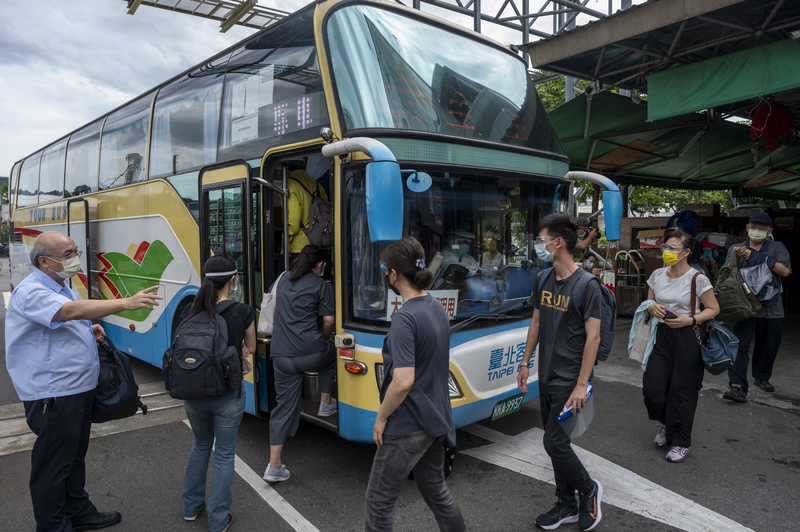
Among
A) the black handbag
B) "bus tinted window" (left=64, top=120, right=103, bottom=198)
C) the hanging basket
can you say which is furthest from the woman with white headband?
the hanging basket

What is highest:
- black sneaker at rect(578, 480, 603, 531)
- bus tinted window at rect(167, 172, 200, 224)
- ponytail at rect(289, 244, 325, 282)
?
bus tinted window at rect(167, 172, 200, 224)

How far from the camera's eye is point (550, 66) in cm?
781

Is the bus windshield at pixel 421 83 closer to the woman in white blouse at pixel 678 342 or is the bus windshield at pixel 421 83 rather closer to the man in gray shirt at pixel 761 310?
the woman in white blouse at pixel 678 342

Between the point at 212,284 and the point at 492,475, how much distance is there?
8.32ft

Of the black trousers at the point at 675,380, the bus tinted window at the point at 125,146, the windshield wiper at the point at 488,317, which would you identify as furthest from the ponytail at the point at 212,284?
the bus tinted window at the point at 125,146

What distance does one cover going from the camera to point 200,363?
295cm

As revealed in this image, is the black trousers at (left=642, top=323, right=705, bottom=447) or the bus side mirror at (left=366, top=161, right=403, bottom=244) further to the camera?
the black trousers at (left=642, top=323, right=705, bottom=447)

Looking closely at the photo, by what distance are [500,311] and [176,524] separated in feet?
8.89

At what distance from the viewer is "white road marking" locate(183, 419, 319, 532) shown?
10.9 ft

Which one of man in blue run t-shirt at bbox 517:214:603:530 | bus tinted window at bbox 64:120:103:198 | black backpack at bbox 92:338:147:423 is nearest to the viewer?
man in blue run t-shirt at bbox 517:214:603:530

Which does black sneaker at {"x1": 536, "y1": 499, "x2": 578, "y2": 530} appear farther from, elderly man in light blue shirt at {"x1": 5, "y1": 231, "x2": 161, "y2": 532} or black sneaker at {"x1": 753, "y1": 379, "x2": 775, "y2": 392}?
black sneaker at {"x1": 753, "y1": 379, "x2": 775, "y2": 392}

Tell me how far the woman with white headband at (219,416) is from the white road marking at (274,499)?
376mm

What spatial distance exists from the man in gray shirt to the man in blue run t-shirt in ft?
10.9

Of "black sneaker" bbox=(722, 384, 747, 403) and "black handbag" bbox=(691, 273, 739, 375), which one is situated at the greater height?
"black handbag" bbox=(691, 273, 739, 375)
